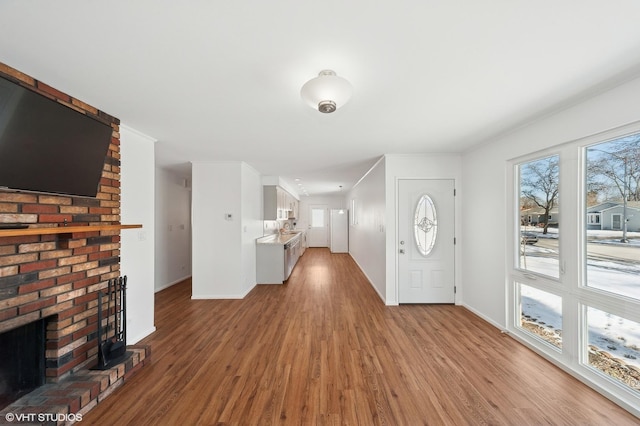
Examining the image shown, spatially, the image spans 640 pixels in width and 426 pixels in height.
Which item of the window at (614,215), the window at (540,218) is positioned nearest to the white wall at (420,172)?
the window at (540,218)

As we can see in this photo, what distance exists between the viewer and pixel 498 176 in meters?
3.27

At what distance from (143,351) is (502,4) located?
147 inches

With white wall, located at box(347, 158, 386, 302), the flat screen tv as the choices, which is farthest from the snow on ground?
the flat screen tv

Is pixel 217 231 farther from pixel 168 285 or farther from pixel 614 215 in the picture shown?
pixel 614 215

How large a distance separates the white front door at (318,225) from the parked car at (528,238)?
8530mm

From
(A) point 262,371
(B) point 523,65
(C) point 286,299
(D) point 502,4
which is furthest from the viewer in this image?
(C) point 286,299

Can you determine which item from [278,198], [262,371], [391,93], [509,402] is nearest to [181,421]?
[262,371]

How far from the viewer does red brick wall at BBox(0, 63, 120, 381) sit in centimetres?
172

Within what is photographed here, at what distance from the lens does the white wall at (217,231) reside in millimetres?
4438

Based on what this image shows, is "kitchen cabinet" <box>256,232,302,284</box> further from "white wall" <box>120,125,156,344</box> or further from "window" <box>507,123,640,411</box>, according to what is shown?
"window" <box>507,123,640,411</box>

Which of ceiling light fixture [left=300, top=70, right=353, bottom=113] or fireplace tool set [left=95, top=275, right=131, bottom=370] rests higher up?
ceiling light fixture [left=300, top=70, right=353, bottom=113]

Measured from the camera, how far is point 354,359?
8.27ft

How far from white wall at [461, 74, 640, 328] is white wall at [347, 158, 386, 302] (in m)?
1.28

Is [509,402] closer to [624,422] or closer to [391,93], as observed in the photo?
[624,422]
